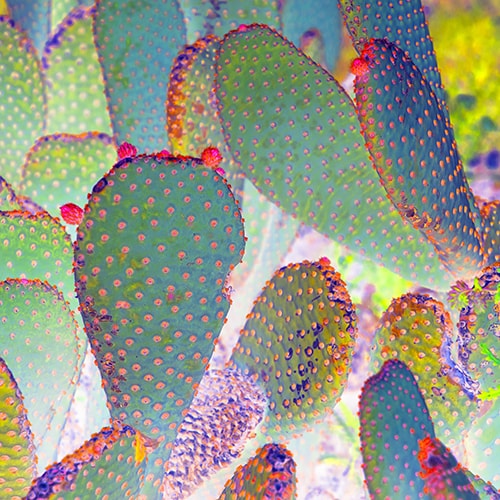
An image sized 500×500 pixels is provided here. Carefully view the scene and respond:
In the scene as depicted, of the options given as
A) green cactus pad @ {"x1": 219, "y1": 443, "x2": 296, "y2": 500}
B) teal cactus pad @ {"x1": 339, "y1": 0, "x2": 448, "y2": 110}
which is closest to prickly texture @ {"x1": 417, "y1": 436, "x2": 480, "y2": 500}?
green cactus pad @ {"x1": 219, "y1": 443, "x2": 296, "y2": 500}

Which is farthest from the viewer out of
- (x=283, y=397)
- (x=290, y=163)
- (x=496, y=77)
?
(x=496, y=77)

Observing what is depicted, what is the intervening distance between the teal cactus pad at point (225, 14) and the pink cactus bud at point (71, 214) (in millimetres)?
744

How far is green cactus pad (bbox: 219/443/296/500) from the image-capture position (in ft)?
2.42

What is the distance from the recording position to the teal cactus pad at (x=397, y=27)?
100 centimetres

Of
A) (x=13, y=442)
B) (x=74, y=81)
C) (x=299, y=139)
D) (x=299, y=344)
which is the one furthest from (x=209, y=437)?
(x=74, y=81)

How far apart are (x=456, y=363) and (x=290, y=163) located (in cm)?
42

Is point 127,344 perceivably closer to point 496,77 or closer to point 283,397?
point 283,397

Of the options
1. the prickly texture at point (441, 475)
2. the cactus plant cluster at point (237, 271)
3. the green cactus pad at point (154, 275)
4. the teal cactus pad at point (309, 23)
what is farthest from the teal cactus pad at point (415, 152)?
the teal cactus pad at point (309, 23)

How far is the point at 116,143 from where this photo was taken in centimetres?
125

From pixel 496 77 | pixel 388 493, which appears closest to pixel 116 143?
pixel 388 493

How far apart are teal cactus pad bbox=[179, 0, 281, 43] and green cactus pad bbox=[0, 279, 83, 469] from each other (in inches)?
28.6

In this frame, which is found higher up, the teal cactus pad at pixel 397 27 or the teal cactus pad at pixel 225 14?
the teal cactus pad at pixel 397 27

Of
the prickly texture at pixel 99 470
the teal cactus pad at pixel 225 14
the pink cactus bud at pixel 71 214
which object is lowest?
the prickly texture at pixel 99 470

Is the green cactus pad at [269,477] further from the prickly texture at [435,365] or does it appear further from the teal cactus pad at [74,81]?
the teal cactus pad at [74,81]
